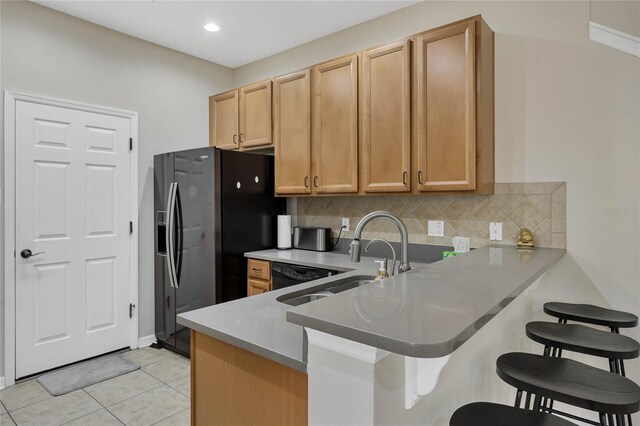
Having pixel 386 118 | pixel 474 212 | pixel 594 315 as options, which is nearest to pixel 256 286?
pixel 386 118

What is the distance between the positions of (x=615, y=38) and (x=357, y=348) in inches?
96.0

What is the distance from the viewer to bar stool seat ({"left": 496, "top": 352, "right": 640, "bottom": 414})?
1.04m

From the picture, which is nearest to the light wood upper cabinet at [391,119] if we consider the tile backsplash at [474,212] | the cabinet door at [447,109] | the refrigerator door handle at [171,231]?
the cabinet door at [447,109]

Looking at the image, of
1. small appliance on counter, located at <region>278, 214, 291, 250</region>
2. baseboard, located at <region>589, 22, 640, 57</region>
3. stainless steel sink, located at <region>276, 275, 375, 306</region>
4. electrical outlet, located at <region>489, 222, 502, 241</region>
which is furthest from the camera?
small appliance on counter, located at <region>278, 214, 291, 250</region>

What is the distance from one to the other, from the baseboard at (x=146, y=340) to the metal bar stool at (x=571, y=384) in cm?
324

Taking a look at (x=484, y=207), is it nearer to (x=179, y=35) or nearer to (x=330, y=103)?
(x=330, y=103)

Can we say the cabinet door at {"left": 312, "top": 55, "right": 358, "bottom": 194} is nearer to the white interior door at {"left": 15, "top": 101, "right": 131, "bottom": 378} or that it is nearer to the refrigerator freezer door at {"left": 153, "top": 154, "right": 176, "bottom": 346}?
the refrigerator freezer door at {"left": 153, "top": 154, "right": 176, "bottom": 346}

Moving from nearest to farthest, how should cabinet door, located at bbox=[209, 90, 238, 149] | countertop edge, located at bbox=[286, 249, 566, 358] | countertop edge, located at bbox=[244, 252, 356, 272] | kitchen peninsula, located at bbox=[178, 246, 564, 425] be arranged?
countertop edge, located at bbox=[286, 249, 566, 358] → kitchen peninsula, located at bbox=[178, 246, 564, 425] → countertop edge, located at bbox=[244, 252, 356, 272] → cabinet door, located at bbox=[209, 90, 238, 149]

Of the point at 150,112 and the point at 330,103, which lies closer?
the point at 330,103

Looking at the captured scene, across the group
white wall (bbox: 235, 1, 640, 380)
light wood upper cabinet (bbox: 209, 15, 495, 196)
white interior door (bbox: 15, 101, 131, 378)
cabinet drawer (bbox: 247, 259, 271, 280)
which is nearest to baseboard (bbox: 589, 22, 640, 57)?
white wall (bbox: 235, 1, 640, 380)

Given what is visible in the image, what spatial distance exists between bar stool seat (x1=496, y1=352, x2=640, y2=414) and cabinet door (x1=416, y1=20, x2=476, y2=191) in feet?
4.13

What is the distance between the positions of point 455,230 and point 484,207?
26cm

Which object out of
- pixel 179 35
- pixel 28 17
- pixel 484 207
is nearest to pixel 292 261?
pixel 484 207

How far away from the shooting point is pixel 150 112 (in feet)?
11.8
